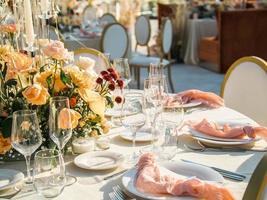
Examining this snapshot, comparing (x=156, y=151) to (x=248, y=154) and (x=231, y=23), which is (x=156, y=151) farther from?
(x=231, y=23)

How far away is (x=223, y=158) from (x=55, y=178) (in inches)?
22.6

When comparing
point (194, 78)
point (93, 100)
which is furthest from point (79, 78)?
point (194, 78)

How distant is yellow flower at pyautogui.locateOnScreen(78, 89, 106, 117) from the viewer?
135 cm

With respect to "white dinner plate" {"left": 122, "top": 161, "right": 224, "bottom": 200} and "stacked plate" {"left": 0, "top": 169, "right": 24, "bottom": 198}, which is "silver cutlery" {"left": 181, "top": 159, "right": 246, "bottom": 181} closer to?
"white dinner plate" {"left": 122, "top": 161, "right": 224, "bottom": 200}

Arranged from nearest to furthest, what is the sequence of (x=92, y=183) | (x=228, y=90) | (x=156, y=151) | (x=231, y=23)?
(x=92, y=183), (x=156, y=151), (x=228, y=90), (x=231, y=23)

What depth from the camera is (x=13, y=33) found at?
1.48 metres

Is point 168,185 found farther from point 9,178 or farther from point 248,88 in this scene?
point 248,88

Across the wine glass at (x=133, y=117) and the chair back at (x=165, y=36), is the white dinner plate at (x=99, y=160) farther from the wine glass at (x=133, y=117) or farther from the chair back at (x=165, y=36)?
the chair back at (x=165, y=36)

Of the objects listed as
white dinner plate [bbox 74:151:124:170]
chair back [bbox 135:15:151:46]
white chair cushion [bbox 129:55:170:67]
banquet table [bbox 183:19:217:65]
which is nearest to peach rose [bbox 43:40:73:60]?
white dinner plate [bbox 74:151:124:170]

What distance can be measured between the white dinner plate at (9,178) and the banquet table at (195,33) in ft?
21.4

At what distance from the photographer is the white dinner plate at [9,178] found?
3.82 ft

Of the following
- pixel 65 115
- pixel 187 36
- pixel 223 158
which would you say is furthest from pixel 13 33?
pixel 187 36

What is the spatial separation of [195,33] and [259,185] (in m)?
6.75

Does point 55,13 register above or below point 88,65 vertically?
above
